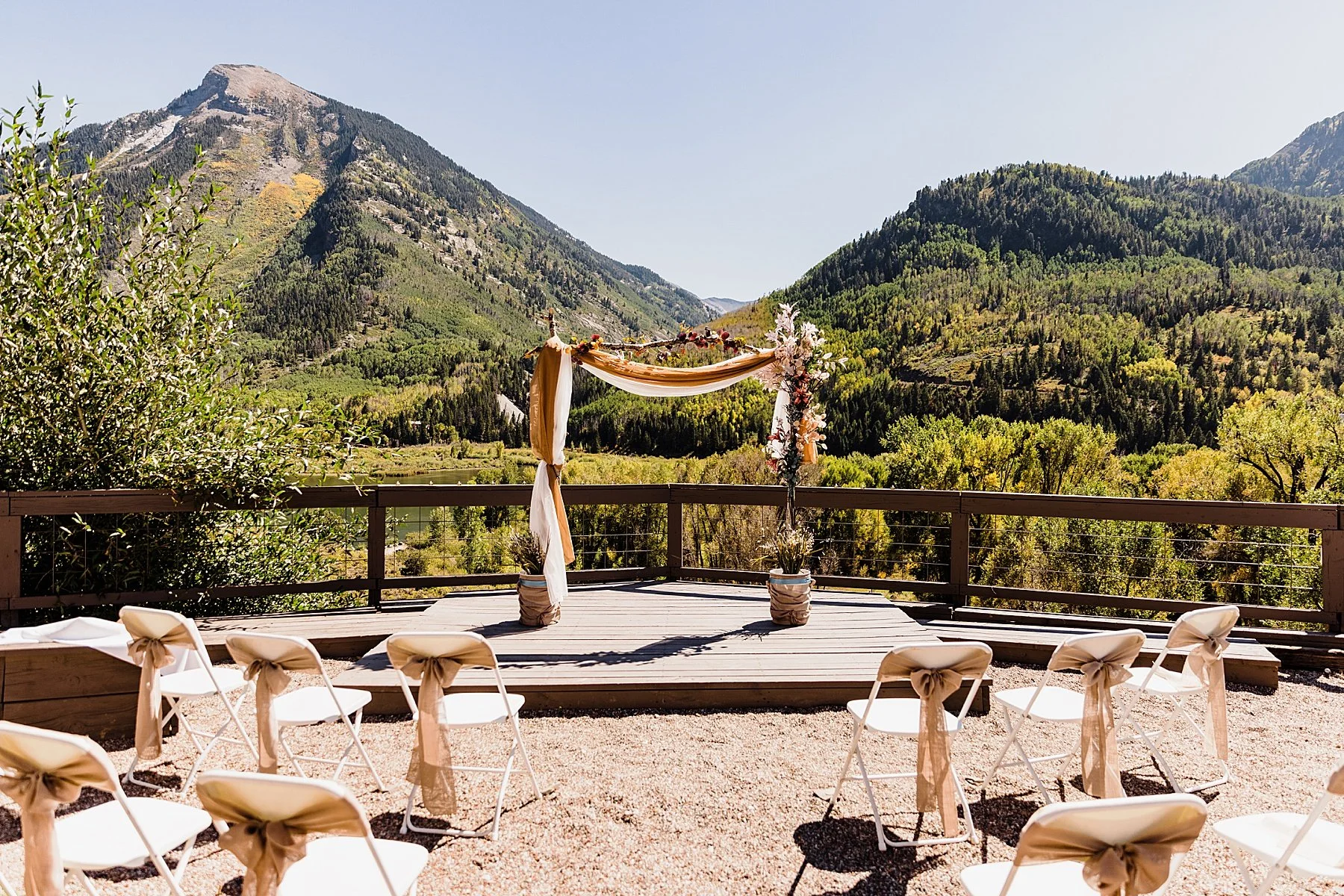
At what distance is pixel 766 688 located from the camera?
4.76 metres

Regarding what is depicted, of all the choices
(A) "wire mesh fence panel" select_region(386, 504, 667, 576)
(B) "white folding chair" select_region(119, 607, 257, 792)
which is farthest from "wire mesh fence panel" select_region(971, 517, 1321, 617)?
(B) "white folding chair" select_region(119, 607, 257, 792)

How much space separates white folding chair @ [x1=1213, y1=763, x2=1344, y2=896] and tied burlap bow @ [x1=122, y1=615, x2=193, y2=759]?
4.15 m

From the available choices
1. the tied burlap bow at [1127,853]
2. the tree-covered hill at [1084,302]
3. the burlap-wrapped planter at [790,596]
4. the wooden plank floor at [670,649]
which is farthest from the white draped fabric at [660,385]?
the tree-covered hill at [1084,302]

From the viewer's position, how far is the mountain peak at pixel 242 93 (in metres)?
148

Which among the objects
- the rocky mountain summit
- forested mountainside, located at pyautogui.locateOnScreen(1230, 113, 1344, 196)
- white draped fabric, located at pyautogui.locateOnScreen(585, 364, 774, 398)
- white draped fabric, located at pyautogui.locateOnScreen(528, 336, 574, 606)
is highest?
forested mountainside, located at pyautogui.locateOnScreen(1230, 113, 1344, 196)

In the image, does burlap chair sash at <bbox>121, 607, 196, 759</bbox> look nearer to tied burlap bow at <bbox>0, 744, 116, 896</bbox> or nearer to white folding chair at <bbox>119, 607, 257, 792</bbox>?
white folding chair at <bbox>119, 607, 257, 792</bbox>

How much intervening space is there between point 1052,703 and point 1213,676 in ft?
2.72

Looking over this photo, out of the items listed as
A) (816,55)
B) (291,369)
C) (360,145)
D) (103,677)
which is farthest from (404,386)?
(360,145)

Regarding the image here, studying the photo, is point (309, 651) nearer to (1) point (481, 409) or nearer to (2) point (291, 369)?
(1) point (481, 409)

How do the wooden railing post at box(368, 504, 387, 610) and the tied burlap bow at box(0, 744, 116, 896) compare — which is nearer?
the tied burlap bow at box(0, 744, 116, 896)

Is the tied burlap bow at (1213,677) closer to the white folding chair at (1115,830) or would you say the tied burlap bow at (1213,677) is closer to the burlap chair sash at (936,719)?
the burlap chair sash at (936,719)

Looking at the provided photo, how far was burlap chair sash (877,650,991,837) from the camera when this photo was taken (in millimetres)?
3021

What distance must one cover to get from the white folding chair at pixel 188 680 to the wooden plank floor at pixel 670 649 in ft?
2.95

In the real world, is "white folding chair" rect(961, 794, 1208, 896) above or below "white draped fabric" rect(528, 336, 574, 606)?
below
